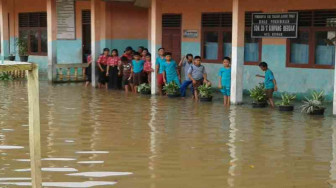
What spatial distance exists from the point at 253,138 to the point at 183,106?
14.4ft

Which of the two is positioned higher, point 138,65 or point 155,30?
→ point 155,30

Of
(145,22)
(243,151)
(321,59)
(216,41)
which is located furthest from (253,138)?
(145,22)

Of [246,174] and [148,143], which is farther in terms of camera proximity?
[148,143]

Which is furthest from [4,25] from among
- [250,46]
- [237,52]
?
[237,52]

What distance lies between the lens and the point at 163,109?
13273 mm

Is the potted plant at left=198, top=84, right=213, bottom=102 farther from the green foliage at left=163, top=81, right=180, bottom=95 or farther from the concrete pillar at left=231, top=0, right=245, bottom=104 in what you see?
the green foliage at left=163, top=81, right=180, bottom=95

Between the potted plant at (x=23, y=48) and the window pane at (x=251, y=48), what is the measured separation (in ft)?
33.7

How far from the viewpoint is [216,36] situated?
56.1 feet

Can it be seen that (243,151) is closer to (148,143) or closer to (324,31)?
(148,143)

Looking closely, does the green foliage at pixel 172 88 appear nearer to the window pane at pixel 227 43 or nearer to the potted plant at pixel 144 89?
the potted plant at pixel 144 89

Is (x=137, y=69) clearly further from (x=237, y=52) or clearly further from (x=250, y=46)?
(x=237, y=52)

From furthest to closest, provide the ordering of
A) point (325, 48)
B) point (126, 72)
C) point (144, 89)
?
1. point (126, 72)
2. point (144, 89)
3. point (325, 48)

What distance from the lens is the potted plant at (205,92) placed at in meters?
14.7

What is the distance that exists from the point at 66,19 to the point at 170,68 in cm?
675
